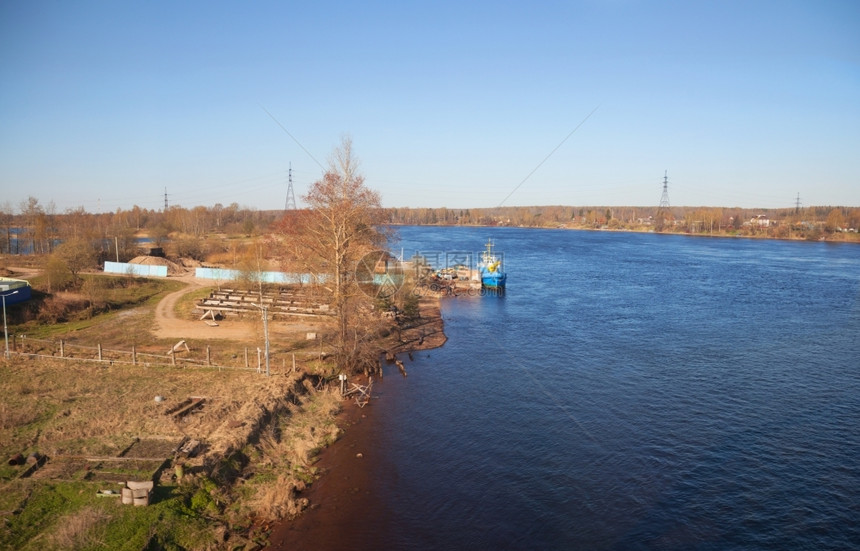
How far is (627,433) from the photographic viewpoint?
19125 millimetres

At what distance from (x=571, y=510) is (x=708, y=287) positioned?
141 ft

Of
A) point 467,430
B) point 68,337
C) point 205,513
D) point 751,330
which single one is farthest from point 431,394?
point 751,330

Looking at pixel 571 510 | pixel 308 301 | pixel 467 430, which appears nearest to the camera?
pixel 571 510

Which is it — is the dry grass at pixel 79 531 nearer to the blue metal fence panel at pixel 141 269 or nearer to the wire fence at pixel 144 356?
the wire fence at pixel 144 356

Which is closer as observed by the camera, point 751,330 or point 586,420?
point 586,420

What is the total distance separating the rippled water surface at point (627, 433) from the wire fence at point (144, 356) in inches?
230

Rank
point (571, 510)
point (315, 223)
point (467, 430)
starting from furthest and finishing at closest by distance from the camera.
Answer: point (315, 223) < point (467, 430) < point (571, 510)

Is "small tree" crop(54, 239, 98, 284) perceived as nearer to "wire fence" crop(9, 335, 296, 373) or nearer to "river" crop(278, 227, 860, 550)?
"wire fence" crop(9, 335, 296, 373)

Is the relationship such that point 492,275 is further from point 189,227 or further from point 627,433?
point 189,227

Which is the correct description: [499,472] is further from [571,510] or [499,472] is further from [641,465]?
[641,465]

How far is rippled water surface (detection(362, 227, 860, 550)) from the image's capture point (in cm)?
1395

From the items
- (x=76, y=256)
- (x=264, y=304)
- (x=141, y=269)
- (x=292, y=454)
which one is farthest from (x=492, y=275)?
(x=292, y=454)

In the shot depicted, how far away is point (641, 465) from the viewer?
16906 mm

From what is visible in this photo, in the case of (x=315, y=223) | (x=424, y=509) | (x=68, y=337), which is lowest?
(x=424, y=509)
